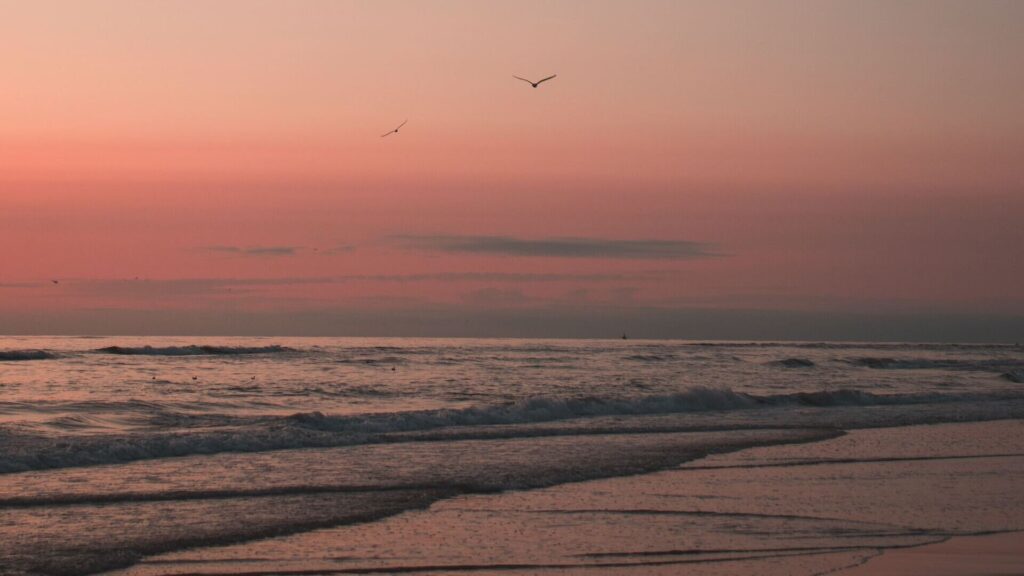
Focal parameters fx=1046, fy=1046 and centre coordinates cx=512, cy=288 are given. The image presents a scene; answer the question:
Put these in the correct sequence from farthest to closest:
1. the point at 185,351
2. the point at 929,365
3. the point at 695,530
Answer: the point at 185,351, the point at 929,365, the point at 695,530

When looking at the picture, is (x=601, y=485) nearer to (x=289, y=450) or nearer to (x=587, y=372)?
(x=289, y=450)

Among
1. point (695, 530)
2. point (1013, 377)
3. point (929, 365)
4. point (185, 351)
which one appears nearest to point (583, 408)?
point (695, 530)

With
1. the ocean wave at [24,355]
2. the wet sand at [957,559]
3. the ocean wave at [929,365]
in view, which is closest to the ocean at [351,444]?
the wet sand at [957,559]

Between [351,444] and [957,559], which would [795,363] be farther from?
[957,559]

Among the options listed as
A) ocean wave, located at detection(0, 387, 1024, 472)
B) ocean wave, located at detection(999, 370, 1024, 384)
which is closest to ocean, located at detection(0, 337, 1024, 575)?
ocean wave, located at detection(0, 387, 1024, 472)

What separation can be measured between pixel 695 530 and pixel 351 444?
34.6ft

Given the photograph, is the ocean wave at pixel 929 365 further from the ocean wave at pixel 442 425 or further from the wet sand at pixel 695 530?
the wet sand at pixel 695 530

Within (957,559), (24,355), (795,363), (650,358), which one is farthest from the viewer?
(795,363)

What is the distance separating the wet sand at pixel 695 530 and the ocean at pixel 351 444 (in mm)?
86

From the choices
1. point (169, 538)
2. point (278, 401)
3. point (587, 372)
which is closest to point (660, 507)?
point (169, 538)

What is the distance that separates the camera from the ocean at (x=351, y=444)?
1098cm

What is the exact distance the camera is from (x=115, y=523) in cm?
1180

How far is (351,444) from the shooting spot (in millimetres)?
20703

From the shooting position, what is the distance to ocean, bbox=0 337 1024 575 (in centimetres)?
1098
